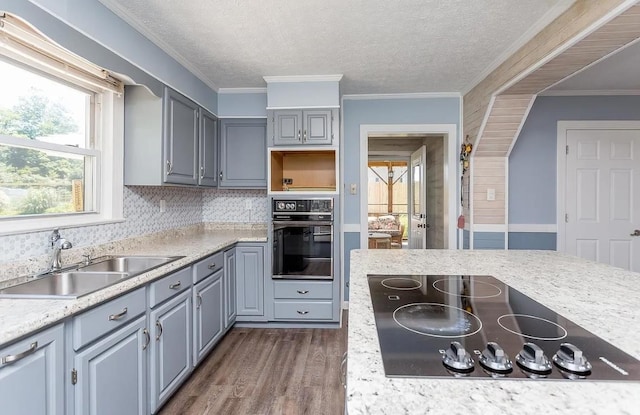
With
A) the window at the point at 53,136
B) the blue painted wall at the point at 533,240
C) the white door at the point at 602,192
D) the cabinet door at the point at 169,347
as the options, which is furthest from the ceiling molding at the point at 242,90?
the white door at the point at 602,192

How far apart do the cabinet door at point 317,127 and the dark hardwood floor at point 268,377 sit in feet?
6.06

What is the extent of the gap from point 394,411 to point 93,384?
143 centimetres

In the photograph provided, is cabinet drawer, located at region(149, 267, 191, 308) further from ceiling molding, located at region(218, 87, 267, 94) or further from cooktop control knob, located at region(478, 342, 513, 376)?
ceiling molding, located at region(218, 87, 267, 94)

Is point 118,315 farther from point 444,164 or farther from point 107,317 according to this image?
point 444,164

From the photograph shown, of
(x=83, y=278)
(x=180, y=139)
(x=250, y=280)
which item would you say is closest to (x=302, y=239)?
(x=250, y=280)

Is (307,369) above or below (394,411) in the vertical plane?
below

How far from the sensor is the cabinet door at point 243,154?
3.56 m

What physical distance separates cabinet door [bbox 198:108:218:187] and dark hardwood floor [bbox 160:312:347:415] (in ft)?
4.92

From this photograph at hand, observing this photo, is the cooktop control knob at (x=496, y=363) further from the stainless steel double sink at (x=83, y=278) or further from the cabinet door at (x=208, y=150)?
the cabinet door at (x=208, y=150)

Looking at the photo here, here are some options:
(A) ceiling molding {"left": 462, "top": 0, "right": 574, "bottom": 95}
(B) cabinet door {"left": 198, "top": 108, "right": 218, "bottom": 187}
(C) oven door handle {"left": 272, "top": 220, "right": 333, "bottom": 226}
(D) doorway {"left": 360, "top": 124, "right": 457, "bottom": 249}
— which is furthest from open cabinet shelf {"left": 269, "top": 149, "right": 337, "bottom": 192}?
(A) ceiling molding {"left": 462, "top": 0, "right": 574, "bottom": 95}

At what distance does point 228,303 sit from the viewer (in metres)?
3.08

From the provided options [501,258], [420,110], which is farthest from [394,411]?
[420,110]

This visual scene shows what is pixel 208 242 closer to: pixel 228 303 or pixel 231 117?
pixel 228 303

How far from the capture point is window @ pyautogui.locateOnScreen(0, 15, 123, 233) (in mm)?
1704
